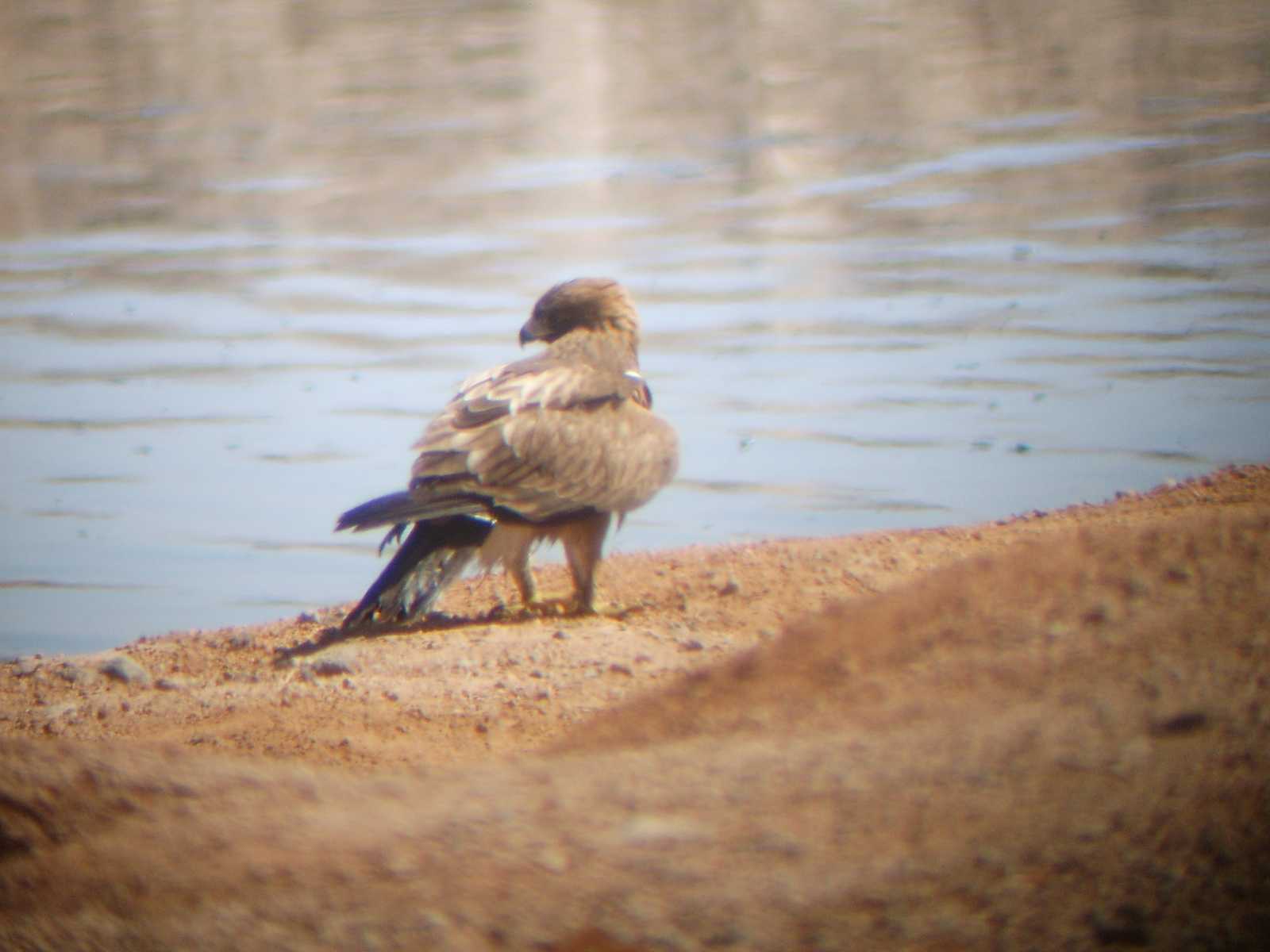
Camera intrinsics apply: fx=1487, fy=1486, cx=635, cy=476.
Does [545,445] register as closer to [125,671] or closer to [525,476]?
[525,476]

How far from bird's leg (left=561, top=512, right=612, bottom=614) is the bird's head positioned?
3.40 feet

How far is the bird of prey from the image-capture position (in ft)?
17.6

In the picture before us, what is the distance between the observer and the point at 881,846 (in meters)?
1.88

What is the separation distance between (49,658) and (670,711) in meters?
3.34

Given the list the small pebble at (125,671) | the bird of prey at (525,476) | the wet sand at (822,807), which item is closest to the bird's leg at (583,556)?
the bird of prey at (525,476)

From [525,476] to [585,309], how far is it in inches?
43.7

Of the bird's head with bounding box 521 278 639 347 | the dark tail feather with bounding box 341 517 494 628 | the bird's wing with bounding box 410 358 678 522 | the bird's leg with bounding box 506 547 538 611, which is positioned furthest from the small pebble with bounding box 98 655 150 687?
the bird's head with bounding box 521 278 639 347

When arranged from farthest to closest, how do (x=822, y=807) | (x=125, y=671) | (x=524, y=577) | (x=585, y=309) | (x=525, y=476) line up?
(x=585, y=309) < (x=524, y=577) < (x=525, y=476) < (x=125, y=671) < (x=822, y=807)

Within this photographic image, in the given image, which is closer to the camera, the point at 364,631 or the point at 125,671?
the point at 125,671

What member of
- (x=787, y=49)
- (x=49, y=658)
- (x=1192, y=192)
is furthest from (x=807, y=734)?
(x=787, y=49)

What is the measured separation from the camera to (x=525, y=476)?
5.61 meters

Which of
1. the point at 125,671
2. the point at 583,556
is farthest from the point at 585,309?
the point at 125,671

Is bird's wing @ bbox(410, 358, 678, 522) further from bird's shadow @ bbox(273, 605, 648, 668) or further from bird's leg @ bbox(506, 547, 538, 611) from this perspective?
bird's shadow @ bbox(273, 605, 648, 668)

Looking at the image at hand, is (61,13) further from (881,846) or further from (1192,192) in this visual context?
(881,846)
